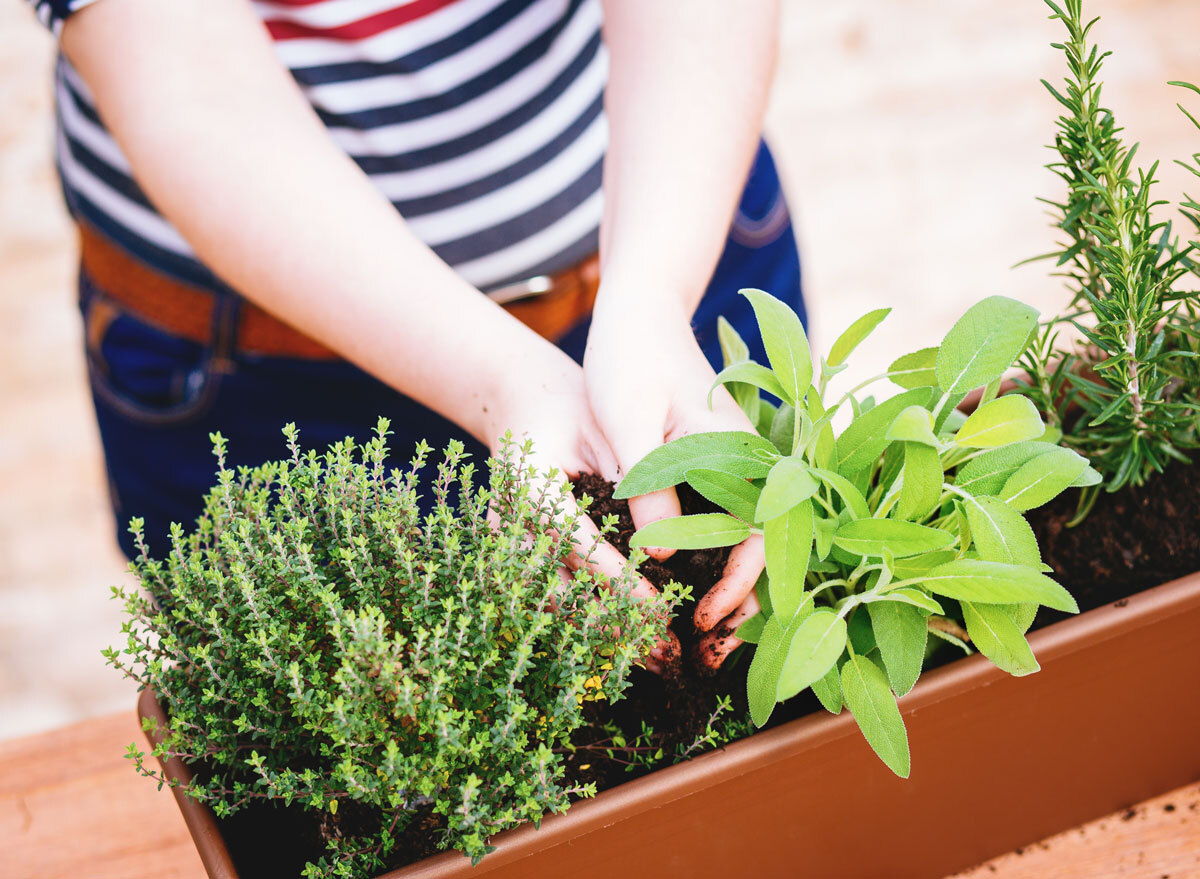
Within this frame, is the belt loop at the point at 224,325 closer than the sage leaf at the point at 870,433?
No

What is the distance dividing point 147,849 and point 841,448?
64 centimetres

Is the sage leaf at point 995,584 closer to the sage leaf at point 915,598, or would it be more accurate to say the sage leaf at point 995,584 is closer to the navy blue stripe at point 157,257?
the sage leaf at point 915,598

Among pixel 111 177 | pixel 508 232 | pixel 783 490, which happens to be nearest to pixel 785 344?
pixel 783 490

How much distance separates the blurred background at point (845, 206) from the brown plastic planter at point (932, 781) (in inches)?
76.0

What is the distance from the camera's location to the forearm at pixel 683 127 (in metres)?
0.87

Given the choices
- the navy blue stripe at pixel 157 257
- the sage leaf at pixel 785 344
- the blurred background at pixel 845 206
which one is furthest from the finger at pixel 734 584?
the blurred background at pixel 845 206

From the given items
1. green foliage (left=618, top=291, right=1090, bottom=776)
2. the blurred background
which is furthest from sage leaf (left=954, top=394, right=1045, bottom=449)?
the blurred background

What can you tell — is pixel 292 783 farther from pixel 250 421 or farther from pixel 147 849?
pixel 250 421

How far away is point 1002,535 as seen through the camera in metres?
0.58

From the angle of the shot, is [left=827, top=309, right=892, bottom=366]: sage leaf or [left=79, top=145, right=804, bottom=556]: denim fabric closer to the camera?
[left=827, top=309, right=892, bottom=366]: sage leaf

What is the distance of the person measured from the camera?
2.57 ft

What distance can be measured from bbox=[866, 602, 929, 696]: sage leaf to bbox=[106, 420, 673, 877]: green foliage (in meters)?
0.13

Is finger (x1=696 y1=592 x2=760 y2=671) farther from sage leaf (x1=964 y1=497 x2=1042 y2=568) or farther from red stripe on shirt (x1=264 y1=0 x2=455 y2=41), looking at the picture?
red stripe on shirt (x1=264 y1=0 x2=455 y2=41)

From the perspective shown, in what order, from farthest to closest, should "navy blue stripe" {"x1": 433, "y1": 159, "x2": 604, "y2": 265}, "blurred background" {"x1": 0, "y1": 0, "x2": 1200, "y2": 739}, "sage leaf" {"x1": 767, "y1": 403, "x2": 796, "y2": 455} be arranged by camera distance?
"blurred background" {"x1": 0, "y1": 0, "x2": 1200, "y2": 739}
"navy blue stripe" {"x1": 433, "y1": 159, "x2": 604, "y2": 265}
"sage leaf" {"x1": 767, "y1": 403, "x2": 796, "y2": 455}
